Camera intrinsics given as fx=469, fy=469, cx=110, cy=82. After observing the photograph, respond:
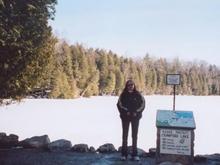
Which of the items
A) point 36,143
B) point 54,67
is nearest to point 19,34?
point 36,143

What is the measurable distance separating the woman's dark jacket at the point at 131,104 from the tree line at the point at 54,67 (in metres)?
Answer: 3.10

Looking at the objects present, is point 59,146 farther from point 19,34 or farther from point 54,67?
point 54,67

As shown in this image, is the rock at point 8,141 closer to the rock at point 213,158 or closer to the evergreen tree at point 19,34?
the evergreen tree at point 19,34

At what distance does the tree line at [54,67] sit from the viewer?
11.8m

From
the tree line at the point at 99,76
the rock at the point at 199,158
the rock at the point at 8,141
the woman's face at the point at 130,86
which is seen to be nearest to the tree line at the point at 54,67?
the tree line at the point at 99,76

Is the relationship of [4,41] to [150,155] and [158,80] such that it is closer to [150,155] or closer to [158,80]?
[150,155]

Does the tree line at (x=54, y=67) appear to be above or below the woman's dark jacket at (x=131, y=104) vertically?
above

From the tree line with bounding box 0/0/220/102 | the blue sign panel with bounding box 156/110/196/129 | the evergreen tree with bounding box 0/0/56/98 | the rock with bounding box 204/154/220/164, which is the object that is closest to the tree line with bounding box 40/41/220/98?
the tree line with bounding box 0/0/220/102

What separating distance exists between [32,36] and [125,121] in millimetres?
3543

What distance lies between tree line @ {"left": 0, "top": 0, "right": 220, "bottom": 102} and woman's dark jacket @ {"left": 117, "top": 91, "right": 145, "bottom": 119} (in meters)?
3.10

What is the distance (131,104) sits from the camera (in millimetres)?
10531

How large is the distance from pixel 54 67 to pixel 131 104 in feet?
66.4

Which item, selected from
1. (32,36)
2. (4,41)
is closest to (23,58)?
(32,36)

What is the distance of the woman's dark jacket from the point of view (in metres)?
10.5
